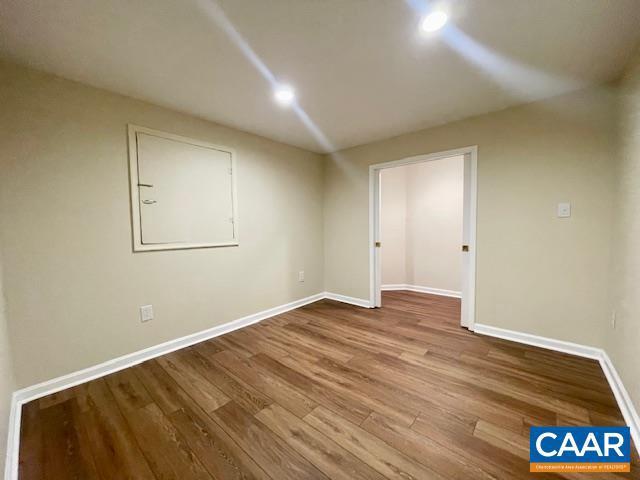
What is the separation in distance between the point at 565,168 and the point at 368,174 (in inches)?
76.5

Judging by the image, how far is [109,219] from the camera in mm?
1952

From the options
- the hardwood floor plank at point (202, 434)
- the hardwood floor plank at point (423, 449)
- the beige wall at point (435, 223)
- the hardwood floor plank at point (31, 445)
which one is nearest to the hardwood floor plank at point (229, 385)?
the hardwood floor plank at point (202, 434)

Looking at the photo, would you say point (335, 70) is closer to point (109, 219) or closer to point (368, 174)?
point (368, 174)

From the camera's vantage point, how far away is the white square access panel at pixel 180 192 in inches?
82.7

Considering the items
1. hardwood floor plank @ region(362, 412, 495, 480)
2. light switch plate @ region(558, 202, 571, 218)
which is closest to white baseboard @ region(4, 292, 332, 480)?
hardwood floor plank @ region(362, 412, 495, 480)

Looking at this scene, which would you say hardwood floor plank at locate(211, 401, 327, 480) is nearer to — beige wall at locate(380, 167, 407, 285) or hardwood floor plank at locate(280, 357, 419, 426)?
hardwood floor plank at locate(280, 357, 419, 426)

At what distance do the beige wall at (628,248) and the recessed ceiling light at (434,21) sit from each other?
4.17 ft

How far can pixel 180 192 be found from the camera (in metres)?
2.34

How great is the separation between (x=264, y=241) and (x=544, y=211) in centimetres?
290

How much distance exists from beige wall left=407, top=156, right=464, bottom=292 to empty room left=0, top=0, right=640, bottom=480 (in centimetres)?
135

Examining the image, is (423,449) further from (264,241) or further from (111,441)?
(264,241)

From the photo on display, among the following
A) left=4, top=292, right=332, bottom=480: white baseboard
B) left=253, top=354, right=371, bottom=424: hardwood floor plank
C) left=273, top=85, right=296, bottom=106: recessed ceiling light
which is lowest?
left=253, top=354, right=371, bottom=424: hardwood floor plank

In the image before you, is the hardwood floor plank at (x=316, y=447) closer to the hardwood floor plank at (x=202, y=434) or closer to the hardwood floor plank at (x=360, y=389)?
the hardwood floor plank at (x=202, y=434)

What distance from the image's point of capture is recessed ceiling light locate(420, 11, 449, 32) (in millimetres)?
1289
